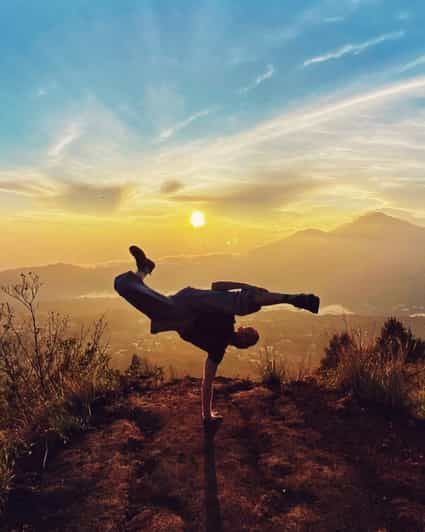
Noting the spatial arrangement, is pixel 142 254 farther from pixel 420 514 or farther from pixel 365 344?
pixel 365 344

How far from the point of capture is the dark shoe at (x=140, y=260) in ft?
14.9

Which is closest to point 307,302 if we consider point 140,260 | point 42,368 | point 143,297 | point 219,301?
point 219,301

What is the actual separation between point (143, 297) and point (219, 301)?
82 cm

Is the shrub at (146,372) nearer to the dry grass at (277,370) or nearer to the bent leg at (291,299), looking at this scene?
the dry grass at (277,370)

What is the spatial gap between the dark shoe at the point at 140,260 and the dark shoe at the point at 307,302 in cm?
167

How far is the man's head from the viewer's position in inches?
183

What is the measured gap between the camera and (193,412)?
213 inches

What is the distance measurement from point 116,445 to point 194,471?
112cm

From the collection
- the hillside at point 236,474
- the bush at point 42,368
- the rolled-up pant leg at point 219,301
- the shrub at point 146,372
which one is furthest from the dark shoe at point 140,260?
the shrub at point 146,372

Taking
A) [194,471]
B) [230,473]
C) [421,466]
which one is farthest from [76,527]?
[421,466]

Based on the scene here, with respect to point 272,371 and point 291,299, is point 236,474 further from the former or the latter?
point 272,371

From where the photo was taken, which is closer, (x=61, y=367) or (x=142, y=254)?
(x=142, y=254)

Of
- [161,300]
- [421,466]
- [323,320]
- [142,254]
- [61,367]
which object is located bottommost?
[323,320]

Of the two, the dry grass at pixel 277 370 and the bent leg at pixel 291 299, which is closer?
the bent leg at pixel 291 299
